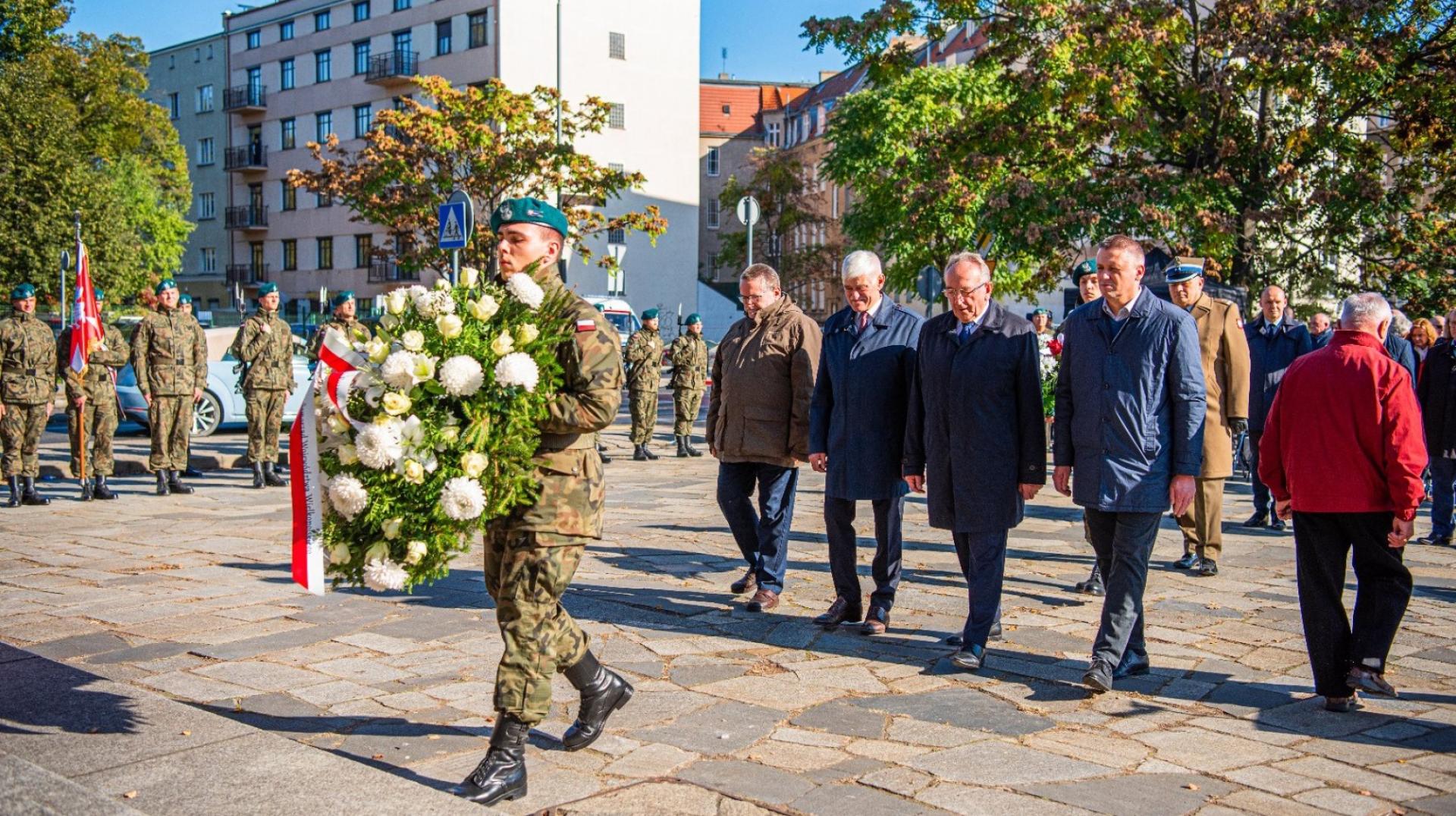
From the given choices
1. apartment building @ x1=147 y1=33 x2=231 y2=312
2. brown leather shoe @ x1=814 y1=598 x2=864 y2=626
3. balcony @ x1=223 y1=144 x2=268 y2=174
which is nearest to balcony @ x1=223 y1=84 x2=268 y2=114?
balcony @ x1=223 y1=144 x2=268 y2=174

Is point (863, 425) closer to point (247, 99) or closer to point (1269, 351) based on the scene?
point (1269, 351)

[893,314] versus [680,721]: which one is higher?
[893,314]

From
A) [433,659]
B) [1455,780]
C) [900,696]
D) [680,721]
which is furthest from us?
[433,659]

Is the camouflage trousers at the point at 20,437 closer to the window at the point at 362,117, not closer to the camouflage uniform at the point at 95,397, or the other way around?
the camouflage uniform at the point at 95,397

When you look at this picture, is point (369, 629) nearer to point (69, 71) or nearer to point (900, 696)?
point (900, 696)

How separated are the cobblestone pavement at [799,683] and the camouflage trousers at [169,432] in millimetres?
3639

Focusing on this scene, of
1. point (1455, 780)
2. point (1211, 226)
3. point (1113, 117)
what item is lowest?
point (1455, 780)

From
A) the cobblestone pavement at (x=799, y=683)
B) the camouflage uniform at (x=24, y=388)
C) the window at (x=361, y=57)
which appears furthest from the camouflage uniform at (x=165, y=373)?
the window at (x=361, y=57)

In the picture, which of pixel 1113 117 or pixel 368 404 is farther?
pixel 1113 117

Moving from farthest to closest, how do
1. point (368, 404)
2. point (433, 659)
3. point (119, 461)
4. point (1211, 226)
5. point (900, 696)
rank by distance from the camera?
point (1211, 226), point (119, 461), point (433, 659), point (900, 696), point (368, 404)

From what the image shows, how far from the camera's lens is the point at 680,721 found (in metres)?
5.16

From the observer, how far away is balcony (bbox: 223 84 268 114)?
64875 millimetres

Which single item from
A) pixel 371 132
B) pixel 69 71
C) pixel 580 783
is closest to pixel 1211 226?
pixel 371 132

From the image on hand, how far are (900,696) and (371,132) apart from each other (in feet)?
60.4
